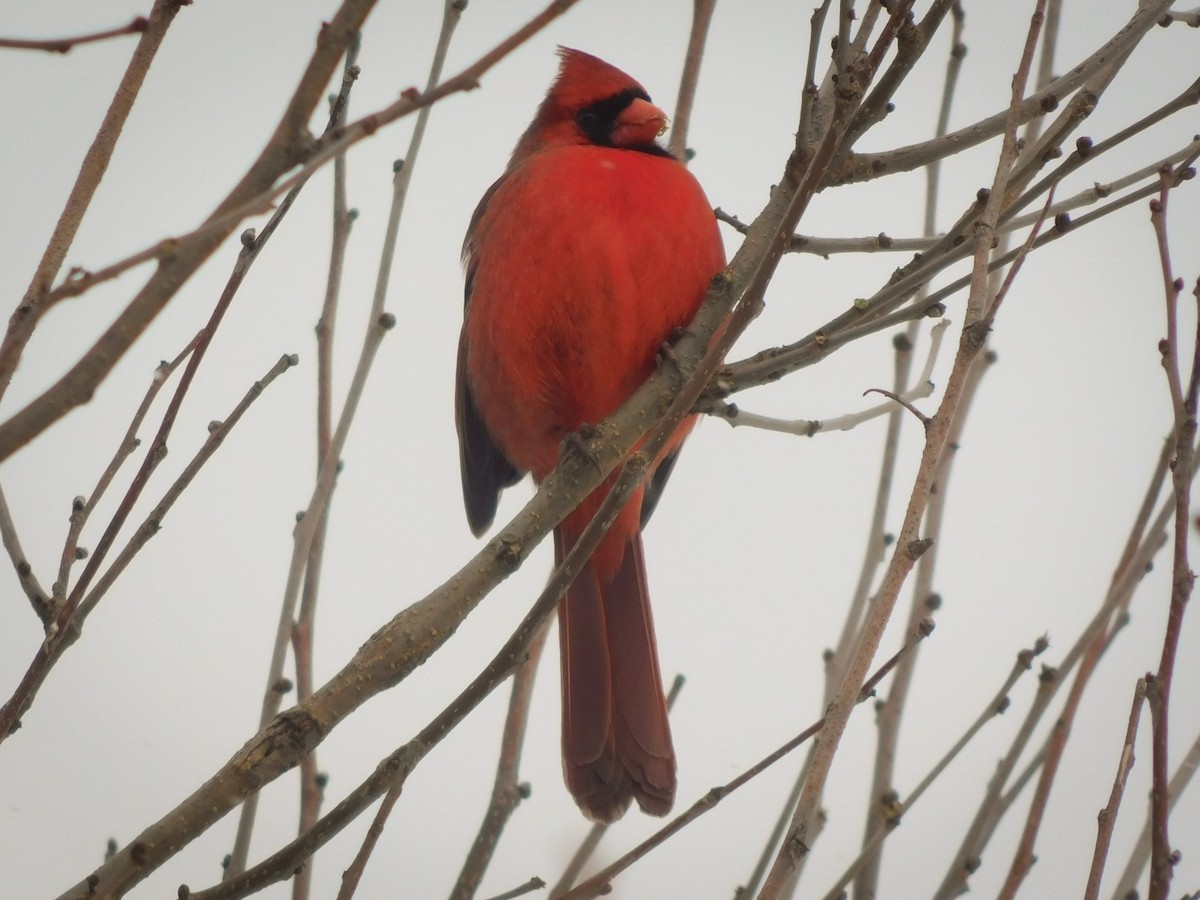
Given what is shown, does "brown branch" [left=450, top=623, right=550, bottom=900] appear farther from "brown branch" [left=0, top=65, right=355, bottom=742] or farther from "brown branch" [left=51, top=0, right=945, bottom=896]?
"brown branch" [left=0, top=65, right=355, bottom=742]

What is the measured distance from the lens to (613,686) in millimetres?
2871

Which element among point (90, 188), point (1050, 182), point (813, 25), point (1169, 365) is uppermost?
point (813, 25)

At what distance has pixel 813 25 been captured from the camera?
1.85 metres

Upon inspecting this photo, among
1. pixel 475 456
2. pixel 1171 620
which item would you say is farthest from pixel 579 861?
pixel 475 456

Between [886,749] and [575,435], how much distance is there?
751mm

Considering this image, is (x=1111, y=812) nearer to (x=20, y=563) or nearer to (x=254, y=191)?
(x=254, y=191)

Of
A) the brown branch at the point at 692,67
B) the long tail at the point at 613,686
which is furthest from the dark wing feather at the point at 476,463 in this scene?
the brown branch at the point at 692,67

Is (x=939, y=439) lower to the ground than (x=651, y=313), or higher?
lower

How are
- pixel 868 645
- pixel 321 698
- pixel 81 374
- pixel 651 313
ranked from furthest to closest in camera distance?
1. pixel 651 313
2. pixel 321 698
3. pixel 868 645
4. pixel 81 374

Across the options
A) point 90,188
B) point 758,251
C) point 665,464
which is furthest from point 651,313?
point 90,188

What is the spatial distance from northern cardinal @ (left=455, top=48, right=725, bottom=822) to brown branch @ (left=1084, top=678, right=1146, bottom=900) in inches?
→ 50.6

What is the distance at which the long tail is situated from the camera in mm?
2703

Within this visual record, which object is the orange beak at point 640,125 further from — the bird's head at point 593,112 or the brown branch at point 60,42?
the brown branch at point 60,42

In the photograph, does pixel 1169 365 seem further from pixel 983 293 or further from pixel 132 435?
pixel 132 435
